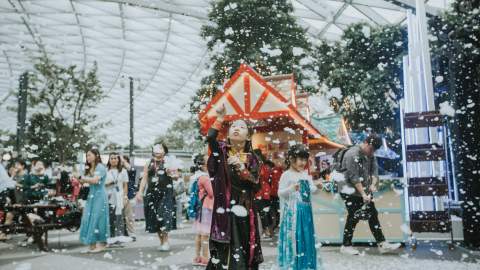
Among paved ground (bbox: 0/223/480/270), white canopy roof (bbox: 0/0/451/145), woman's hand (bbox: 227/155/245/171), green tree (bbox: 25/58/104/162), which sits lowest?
paved ground (bbox: 0/223/480/270)

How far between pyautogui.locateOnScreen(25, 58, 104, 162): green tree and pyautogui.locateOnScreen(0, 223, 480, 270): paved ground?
34.2 ft

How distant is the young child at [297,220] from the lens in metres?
3.99

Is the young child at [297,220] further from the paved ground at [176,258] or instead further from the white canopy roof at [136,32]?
the white canopy roof at [136,32]

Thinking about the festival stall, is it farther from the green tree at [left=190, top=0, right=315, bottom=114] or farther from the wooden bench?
the wooden bench

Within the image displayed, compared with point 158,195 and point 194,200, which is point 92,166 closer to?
point 158,195

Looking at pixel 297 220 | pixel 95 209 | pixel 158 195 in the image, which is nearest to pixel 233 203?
pixel 297 220

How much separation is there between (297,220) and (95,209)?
3516 mm

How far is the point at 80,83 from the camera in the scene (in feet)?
Answer: 54.8

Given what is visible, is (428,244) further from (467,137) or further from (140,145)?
(140,145)

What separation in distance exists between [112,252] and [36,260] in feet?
3.35

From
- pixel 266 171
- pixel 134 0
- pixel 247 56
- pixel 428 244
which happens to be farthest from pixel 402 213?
pixel 134 0

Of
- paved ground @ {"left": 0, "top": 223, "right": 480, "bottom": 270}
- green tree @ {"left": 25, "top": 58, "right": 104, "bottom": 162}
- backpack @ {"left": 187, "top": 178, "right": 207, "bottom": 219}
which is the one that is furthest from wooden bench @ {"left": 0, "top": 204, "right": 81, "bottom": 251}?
green tree @ {"left": 25, "top": 58, "right": 104, "bottom": 162}

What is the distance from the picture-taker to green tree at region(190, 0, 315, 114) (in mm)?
13117

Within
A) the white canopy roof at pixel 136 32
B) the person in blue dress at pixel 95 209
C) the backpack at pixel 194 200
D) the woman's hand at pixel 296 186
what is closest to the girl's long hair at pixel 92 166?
the person in blue dress at pixel 95 209
